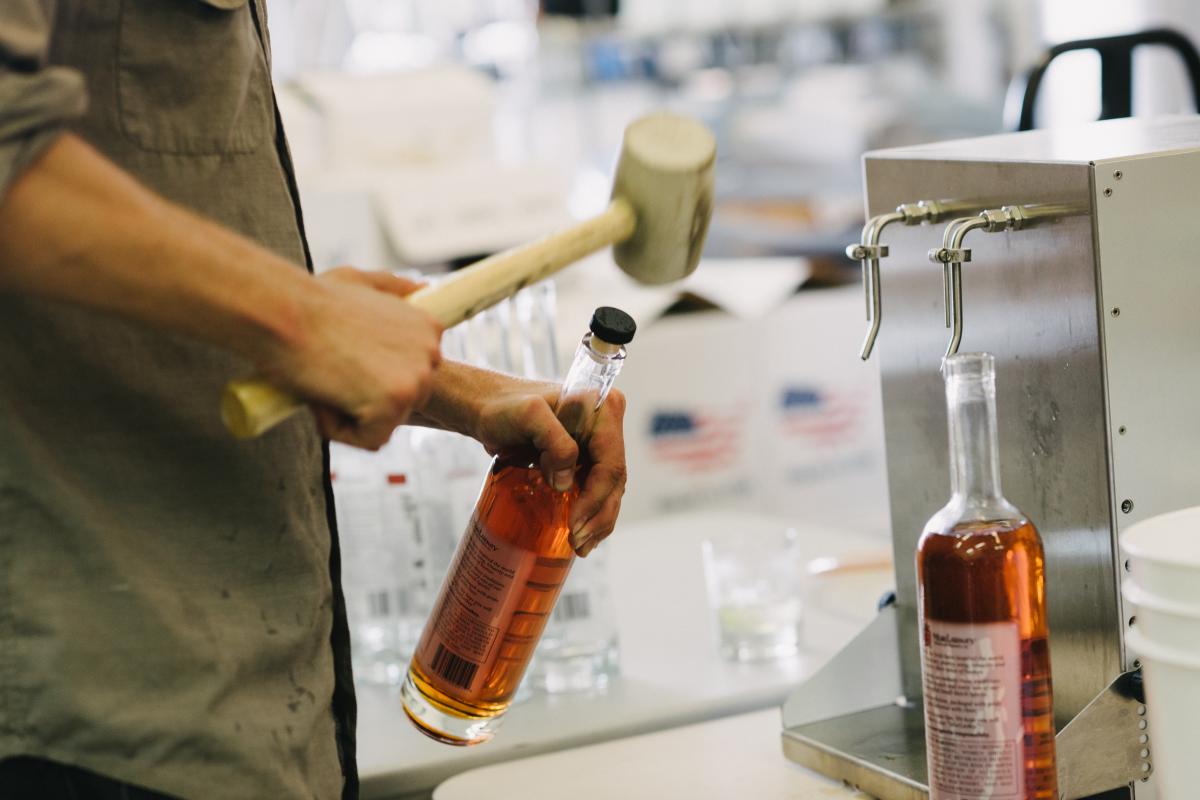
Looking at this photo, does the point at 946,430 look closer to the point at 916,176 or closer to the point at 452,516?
the point at 916,176

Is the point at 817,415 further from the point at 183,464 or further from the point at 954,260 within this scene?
the point at 183,464

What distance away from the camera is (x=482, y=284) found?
2.92ft

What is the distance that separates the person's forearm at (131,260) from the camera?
2.21 ft

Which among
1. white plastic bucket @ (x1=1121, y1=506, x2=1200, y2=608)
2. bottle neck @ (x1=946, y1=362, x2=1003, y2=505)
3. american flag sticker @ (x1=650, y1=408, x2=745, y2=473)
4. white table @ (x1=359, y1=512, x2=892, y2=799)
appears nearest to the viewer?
white plastic bucket @ (x1=1121, y1=506, x2=1200, y2=608)

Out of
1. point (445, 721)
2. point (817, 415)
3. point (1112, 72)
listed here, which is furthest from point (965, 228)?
point (817, 415)

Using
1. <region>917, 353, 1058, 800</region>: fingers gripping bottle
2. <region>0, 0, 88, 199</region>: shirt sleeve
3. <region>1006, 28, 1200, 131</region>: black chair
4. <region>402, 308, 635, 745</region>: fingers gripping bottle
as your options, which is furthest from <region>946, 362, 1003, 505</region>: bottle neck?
<region>1006, 28, 1200, 131</region>: black chair

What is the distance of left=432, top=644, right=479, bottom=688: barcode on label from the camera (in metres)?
0.97

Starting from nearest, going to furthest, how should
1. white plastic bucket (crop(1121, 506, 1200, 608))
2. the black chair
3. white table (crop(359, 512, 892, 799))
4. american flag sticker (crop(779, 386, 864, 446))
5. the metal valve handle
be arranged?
1. white plastic bucket (crop(1121, 506, 1200, 608))
2. the metal valve handle
3. white table (crop(359, 512, 892, 799))
4. the black chair
5. american flag sticker (crop(779, 386, 864, 446))

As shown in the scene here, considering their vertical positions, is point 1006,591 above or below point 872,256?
below

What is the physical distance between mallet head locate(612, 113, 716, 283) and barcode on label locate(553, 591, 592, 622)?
446 millimetres

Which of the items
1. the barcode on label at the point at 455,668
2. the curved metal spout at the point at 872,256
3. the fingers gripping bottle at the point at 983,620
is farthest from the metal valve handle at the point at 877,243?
the barcode on label at the point at 455,668

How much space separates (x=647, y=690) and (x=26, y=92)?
0.88m

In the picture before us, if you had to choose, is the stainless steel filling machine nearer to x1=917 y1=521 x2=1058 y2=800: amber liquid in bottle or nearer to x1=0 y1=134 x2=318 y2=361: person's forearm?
x1=917 y1=521 x2=1058 y2=800: amber liquid in bottle

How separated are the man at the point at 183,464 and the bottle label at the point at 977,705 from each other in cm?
28
